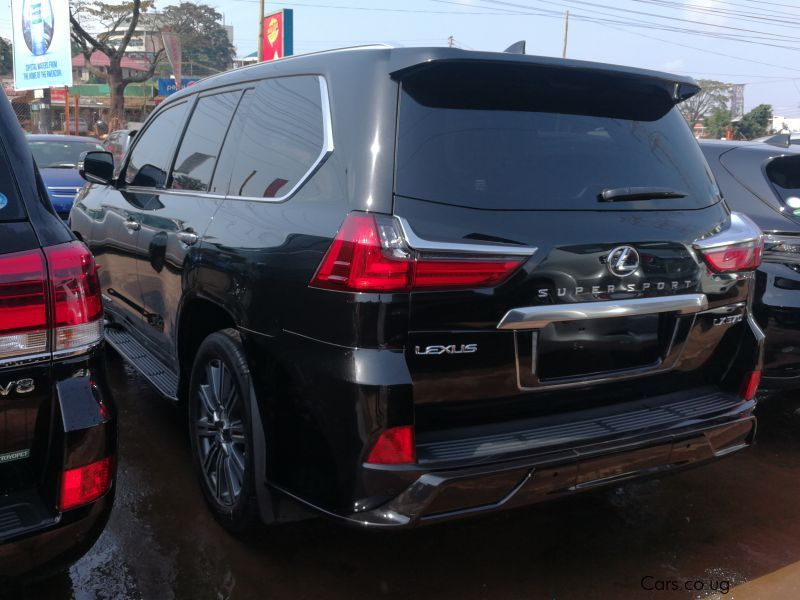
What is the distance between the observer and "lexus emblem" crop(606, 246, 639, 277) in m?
Result: 2.58

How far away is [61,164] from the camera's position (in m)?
11.4

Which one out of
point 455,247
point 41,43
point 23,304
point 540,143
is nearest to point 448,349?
point 455,247

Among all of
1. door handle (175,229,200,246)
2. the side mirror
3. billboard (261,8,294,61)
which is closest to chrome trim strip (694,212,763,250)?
door handle (175,229,200,246)

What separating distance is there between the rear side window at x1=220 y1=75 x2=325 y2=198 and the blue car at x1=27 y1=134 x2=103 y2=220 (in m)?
7.43

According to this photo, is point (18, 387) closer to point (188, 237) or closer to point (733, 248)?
point (188, 237)

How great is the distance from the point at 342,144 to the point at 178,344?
1.50 meters

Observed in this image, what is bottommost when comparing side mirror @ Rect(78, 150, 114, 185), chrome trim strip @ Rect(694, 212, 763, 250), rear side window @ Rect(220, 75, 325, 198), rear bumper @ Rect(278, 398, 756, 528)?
rear bumper @ Rect(278, 398, 756, 528)

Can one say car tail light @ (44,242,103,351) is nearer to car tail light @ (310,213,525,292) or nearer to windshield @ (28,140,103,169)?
car tail light @ (310,213,525,292)

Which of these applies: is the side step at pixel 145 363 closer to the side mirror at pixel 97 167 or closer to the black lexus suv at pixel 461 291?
the black lexus suv at pixel 461 291

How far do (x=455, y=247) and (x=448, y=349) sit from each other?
12.2 inches

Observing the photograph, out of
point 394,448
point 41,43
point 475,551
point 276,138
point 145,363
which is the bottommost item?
point 475,551

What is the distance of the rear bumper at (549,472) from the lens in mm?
2326

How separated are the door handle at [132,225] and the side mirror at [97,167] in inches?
20.7

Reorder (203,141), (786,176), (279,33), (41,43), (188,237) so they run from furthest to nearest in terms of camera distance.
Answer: (41,43) → (279,33) → (786,176) → (203,141) → (188,237)
